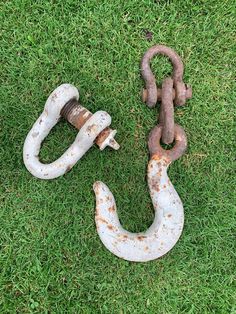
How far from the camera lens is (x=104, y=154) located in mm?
2805

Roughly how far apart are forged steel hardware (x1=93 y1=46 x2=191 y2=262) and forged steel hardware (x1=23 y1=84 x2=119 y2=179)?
0.84 feet

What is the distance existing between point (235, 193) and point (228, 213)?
0.14 m

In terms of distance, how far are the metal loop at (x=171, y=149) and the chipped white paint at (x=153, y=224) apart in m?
0.04

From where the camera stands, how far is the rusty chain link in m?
Result: 2.62

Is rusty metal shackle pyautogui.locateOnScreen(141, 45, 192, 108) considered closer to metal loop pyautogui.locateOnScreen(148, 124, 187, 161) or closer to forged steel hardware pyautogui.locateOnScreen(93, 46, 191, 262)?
forged steel hardware pyautogui.locateOnScreen(93, 46, 191, 262)

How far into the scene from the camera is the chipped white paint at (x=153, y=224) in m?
2.65

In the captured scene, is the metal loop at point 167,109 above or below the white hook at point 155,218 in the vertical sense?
above

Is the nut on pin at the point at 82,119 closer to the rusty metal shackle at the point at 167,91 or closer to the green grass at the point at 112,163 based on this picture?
the green grass at the point at 112,163

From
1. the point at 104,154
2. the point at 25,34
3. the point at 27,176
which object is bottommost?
the point at 104,154

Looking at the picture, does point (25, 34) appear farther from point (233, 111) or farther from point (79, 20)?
point (233, 111)

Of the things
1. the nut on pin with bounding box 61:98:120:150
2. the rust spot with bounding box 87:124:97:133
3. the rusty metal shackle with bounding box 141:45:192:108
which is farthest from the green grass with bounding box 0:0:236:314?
the rust spot with bounding box 87:124:97:133

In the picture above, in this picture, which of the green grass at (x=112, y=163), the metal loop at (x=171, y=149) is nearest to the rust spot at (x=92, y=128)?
the green grass at (x=112, y=163)

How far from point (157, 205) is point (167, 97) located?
0.65 m

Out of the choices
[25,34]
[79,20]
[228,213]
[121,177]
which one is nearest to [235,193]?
[228,213]
